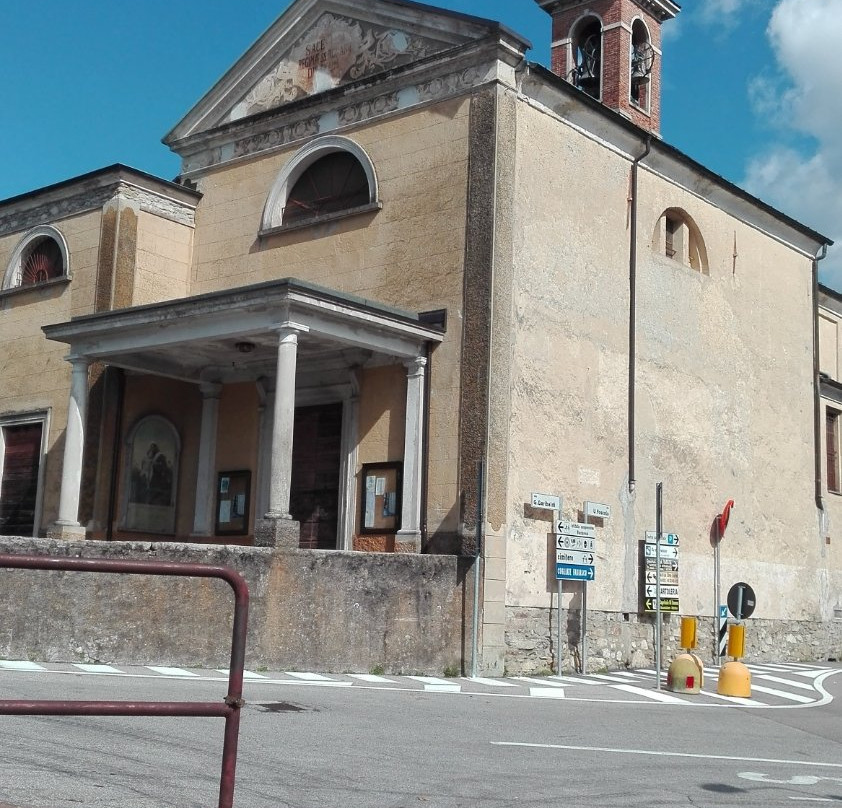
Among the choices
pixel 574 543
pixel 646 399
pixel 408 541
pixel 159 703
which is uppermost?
pixel 646 399

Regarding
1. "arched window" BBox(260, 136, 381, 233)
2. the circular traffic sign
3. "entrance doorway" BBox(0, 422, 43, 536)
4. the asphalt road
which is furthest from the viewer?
"entrance doorway" BBox(0, 422, 43, 536)

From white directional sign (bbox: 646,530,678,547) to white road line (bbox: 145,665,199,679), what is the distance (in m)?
8.81

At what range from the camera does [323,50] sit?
20.7 metres

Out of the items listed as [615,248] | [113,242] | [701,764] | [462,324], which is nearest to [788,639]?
[615,248]

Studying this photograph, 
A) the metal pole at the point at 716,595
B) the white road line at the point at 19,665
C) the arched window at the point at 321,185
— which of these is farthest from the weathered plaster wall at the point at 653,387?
the white road line at the point at 19,665

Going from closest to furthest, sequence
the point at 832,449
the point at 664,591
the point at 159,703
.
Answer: the point at 159,703 → the point at 664,591 → the point at 832,449

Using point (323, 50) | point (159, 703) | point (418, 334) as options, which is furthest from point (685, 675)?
point (323, 50)

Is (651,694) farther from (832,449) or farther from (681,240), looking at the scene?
(832,449)

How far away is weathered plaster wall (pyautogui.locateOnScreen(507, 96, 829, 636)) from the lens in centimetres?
1834

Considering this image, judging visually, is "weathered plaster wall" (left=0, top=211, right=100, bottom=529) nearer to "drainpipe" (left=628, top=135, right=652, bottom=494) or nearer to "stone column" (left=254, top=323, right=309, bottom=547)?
"stone column" (left=254, top=323, right=309, bottom=547)

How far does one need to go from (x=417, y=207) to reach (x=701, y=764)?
1165cm

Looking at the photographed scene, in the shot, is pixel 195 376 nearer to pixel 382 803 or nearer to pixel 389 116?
pixel 389 116

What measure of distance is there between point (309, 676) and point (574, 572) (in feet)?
16.2

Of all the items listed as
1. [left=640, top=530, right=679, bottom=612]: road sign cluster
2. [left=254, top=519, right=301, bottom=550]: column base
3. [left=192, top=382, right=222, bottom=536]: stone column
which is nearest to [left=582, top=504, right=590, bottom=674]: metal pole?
[left=640, top=530, right=679, bottom=612]: road sign cluster
